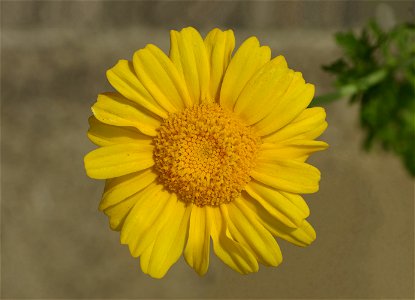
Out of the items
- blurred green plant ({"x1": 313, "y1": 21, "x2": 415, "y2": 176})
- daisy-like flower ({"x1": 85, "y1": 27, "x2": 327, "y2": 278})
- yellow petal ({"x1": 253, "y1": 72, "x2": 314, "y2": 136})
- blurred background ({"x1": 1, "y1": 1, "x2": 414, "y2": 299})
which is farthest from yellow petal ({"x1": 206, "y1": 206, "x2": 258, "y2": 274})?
blurred background ({"x1": 1, "y1": 1, "x2": 414, "y2": 299})

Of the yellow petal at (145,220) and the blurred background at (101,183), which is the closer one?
the yellow petal at (145,220)

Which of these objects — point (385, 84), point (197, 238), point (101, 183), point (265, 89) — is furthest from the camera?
point (101, 183)

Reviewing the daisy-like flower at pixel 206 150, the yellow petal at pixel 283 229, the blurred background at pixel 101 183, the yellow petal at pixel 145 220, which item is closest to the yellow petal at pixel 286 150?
the daisy-like flower at pixel 206 150

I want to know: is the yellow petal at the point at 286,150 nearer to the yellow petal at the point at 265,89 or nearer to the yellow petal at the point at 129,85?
the yellow petal at the point at 265,89

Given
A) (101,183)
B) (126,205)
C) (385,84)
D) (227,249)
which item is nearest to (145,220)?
(126,205)

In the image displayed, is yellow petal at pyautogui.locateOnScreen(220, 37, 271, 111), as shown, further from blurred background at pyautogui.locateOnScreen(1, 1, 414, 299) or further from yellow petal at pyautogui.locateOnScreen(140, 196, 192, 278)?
blurred background at pyautogui.locateOnScreen(1, 1, 414, 299)

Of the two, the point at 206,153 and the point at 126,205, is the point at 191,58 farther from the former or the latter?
the point at 126,205
